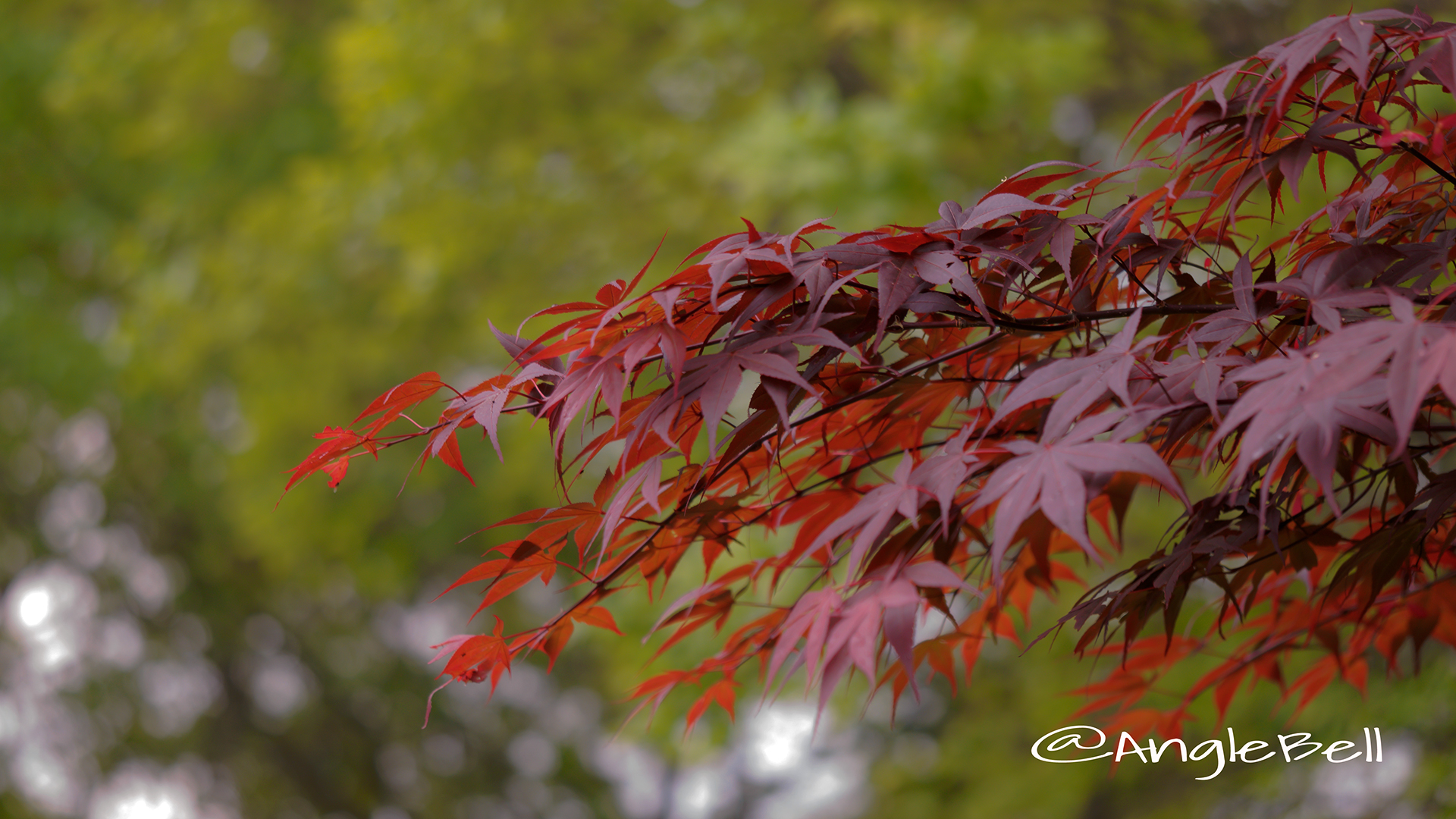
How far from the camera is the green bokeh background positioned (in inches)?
138

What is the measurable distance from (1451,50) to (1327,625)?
0.96m

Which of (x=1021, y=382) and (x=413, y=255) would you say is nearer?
(x=1021, y=382)
